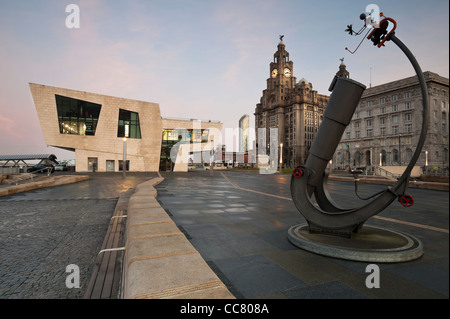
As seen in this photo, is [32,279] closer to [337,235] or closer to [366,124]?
[337,235]

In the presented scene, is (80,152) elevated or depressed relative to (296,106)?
depressed

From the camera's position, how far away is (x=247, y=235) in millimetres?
5484

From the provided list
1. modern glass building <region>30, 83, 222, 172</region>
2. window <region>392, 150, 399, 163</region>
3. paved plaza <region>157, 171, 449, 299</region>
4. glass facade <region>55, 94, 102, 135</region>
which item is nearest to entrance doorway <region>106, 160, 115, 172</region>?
modern glass building <region>30, 83, 222, 172</region>

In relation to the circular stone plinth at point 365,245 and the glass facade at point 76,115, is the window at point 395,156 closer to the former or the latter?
the circular stone plinth at point 365,245

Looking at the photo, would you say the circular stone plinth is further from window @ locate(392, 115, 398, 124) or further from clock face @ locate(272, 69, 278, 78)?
clock face @ locate(272, 69, 278, 78)

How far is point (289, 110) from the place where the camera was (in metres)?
133

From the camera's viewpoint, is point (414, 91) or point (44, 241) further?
point (414, 91)

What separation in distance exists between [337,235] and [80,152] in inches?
1890

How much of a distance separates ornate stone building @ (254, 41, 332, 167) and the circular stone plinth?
120 metres

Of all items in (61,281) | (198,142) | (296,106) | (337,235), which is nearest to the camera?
(61,281)

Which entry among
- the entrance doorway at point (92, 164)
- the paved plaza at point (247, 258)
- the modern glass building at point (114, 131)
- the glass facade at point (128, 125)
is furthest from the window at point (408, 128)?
the entrance doorway at point (92, 164)

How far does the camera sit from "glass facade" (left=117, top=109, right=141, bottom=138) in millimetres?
44781
